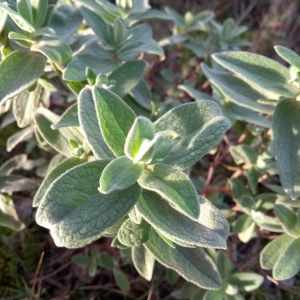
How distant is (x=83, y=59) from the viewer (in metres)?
1.67

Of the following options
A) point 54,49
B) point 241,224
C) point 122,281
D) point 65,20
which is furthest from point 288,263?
point 65,20

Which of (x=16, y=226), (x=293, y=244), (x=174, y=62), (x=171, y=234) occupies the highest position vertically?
(x=171, y=234)

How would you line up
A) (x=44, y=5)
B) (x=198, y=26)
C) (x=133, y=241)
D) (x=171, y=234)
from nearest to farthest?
1. (x=171, y=234)
2. (x=133, y=241)
3. (x=44, y=5)
4. (x=198, y=26)

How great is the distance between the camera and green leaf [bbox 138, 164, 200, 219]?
3.51 ft

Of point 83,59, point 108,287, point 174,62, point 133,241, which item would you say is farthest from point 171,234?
point 174,62

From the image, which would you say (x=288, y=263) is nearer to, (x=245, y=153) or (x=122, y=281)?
(x=245, y=153)

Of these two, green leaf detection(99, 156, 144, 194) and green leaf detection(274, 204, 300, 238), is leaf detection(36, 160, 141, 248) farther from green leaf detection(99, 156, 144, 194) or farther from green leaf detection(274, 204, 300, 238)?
green leaf detection(274, 204, 300, 238)

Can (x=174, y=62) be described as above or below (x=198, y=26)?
below

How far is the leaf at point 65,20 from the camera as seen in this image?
169cm

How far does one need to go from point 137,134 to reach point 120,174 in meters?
0.12

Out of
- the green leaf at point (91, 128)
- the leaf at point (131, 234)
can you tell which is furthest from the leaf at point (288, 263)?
the green leaf at point (91, 128)

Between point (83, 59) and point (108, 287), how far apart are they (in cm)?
122

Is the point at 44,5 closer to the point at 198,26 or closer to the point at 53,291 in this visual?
the point at 198,26

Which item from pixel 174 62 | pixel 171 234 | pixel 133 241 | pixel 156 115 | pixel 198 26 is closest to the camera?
pixel 171 234
